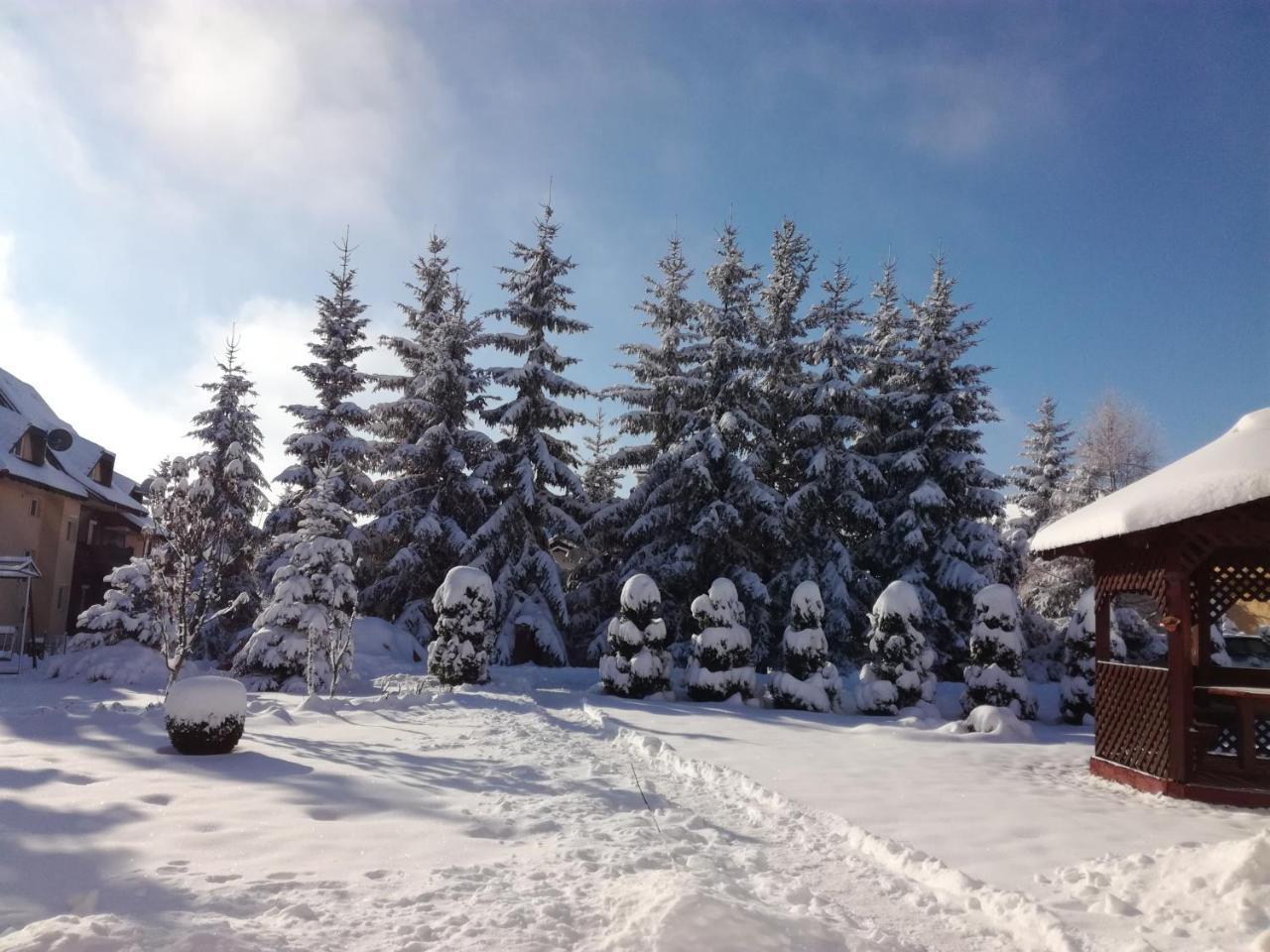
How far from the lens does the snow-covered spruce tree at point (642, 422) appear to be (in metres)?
25.0

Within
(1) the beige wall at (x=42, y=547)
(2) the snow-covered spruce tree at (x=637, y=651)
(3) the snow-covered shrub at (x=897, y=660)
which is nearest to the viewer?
(3) the snow-covered shrub at (x=897, y=660)

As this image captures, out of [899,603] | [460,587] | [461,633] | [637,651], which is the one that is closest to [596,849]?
[899,603]

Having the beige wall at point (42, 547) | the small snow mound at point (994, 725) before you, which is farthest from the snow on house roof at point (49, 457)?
the small snow mound at point (994, 725)

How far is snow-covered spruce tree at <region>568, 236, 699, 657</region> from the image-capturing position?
25.0 m

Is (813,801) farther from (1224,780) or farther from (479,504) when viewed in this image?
(479,504)

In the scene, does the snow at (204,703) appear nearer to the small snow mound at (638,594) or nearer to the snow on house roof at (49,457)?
the small snow mound at (638,594)

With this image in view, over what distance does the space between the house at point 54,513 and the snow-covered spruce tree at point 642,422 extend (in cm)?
1451

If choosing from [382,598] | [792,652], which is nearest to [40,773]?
[792,652]

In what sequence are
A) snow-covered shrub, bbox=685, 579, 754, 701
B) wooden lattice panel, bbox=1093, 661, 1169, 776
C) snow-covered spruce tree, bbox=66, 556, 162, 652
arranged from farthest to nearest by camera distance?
1. snow-covered spruce tree, bbox=66, 556, 162, 652
2. snow-covered shrub, bbox=685, 579, 754, 701
3. wooden lattice panel, bbox=1093, 661, 1169, 776

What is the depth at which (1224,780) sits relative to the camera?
29.3 ft

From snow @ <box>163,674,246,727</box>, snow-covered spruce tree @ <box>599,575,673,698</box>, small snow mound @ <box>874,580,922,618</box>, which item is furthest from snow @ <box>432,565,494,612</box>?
small snow mound @ <box>874,580,922,618</box>

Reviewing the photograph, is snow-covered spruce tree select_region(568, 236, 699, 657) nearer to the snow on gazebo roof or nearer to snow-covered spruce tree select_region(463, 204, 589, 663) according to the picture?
snow-covered spruce tree select_region(463, 204, 589, 663)

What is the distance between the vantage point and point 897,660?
15.7 metres

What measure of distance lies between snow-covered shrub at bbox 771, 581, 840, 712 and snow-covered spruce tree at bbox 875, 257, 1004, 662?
23.1 ft
